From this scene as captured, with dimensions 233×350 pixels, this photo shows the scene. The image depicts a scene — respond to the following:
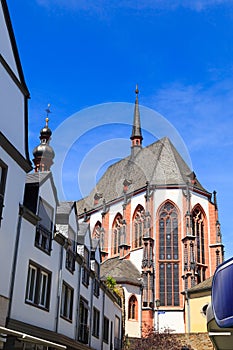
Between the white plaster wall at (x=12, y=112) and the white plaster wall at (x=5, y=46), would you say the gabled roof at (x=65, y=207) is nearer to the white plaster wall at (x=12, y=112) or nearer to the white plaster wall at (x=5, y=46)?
the white plaster wall at (x=12, y=112)

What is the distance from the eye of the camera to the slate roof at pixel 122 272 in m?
48.7

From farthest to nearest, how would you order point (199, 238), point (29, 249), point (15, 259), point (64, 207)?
point (199, 238)
point (64, 207)
point (29, 249)
point (15, 259)

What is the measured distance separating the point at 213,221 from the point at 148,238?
9198 mm

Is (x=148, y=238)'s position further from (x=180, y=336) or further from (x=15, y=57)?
(x=15, y=57)

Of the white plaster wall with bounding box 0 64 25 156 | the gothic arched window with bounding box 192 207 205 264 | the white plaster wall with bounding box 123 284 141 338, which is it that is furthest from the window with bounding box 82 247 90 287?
the gothic arched window with bounding box 192 207 205 264

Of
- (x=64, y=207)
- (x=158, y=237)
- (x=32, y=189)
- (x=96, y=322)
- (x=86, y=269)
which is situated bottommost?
(x=96, y=322)

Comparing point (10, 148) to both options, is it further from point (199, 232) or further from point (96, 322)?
point (199, 232)

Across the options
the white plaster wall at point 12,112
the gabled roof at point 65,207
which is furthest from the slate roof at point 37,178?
the gabled roof at point 65,207

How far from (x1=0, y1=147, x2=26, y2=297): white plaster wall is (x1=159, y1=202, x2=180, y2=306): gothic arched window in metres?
38.5

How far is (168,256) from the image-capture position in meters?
52.9

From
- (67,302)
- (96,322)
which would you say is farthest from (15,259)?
(96,322)

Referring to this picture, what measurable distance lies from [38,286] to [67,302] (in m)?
4.01

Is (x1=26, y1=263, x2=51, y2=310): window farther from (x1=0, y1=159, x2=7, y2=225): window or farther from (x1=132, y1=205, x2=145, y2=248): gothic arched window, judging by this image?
(x1=132, y1=205, x2=145, y2=248): gothic arched window

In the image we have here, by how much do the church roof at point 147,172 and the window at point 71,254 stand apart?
35454 millimetres
